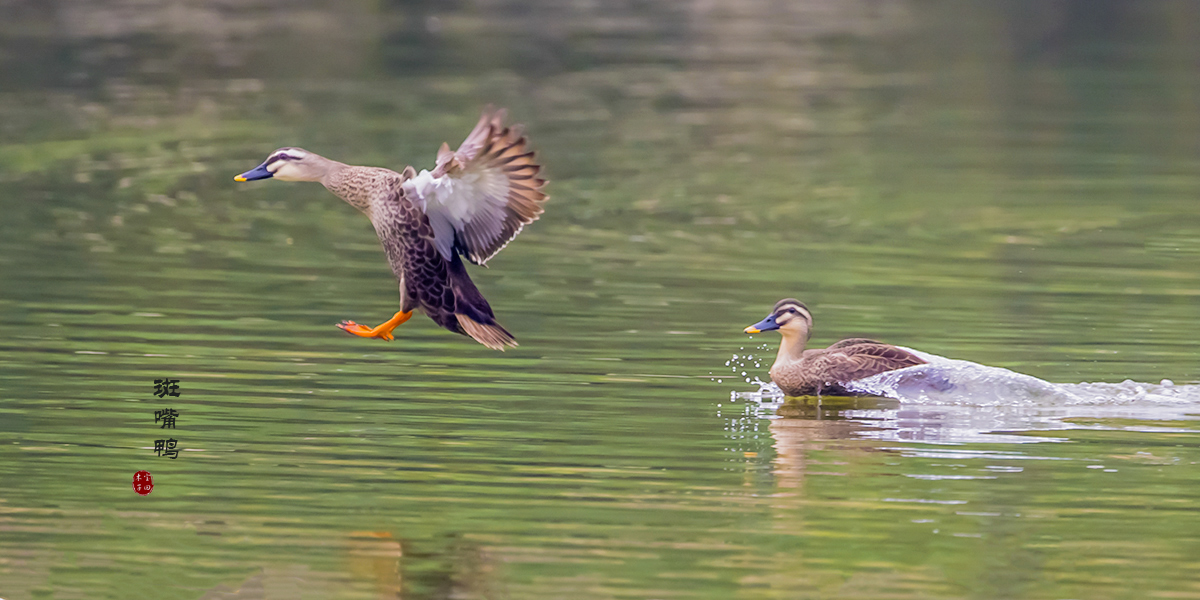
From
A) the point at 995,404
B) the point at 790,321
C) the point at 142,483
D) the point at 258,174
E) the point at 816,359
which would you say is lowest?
the point at 142,483

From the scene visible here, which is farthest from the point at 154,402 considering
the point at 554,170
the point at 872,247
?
the point at 554,170

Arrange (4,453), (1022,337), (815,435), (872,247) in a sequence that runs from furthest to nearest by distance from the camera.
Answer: (872,247) < (1022,337) < (815,435) < (4,453)

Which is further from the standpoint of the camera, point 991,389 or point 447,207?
point 991,389

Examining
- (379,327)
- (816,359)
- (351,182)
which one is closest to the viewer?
(379,327)

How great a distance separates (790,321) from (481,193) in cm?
492

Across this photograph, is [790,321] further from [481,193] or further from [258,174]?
[258,174]

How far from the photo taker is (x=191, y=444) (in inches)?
400

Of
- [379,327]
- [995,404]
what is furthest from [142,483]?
[995,404]

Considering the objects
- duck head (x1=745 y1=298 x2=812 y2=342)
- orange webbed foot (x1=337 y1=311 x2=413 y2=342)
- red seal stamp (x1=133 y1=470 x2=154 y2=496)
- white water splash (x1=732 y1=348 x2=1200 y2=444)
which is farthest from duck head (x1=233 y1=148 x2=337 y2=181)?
duck head (x1=745 y1=298 x2=812 y2=342)

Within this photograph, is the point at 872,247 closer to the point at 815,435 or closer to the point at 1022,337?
the point at 1022,337

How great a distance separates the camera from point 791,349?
11828mm

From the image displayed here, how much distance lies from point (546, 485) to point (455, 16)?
3410cm

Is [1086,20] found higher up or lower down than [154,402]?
higher up

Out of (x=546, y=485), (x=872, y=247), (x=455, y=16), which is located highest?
(x=455, y=16)
